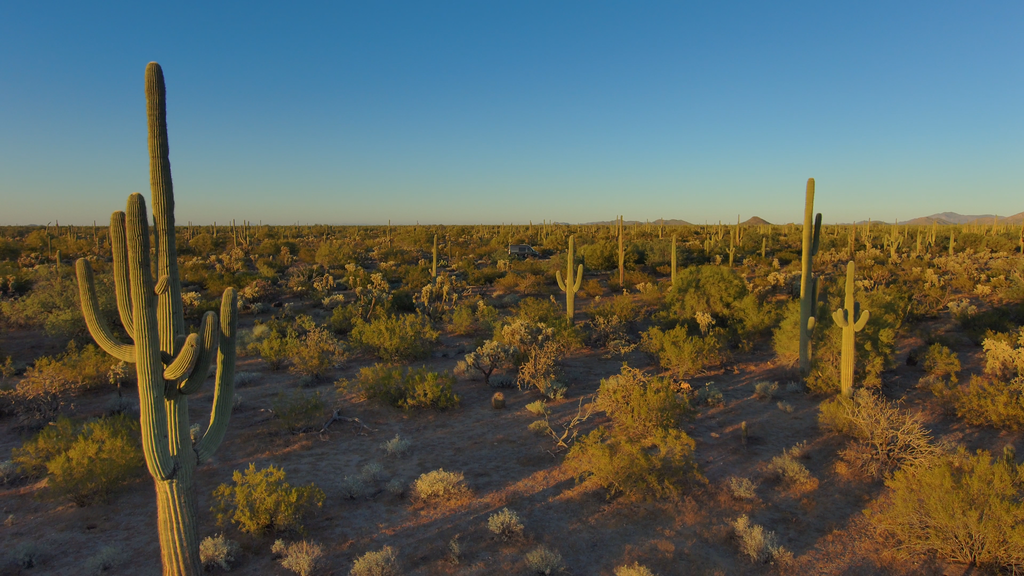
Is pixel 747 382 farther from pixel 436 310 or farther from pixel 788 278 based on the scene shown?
pixel 788 278

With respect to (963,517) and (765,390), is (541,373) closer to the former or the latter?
(765,390)

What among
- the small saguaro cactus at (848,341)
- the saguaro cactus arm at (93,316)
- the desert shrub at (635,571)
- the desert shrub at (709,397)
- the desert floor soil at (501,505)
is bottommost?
the desert floor soil at (501,505)

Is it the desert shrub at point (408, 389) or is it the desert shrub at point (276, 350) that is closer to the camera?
the desert shrub at point (408, 389)

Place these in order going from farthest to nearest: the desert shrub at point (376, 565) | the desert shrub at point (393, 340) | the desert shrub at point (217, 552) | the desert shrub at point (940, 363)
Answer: the desert shrub at point (393, 340), the desert shrub at point (940, 363), the desert shrub at point (217, 552), the desert shrub at point (376, 565)

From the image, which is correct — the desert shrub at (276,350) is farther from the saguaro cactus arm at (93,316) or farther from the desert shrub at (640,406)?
the desert shrub at (640,406)

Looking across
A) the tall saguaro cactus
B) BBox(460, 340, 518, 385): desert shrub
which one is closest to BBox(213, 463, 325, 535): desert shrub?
the tall saguaro cactus

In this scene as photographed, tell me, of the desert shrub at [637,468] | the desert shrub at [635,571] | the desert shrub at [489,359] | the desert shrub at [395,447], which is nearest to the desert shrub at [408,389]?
the desert shrub at [489,359]

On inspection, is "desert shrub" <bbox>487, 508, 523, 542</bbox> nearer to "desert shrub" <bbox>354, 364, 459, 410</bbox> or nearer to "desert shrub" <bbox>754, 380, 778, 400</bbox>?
"desert shrub" <bbox>354, 364, 459, 410</bbox>

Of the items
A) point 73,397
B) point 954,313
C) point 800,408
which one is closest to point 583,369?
point 800,408
